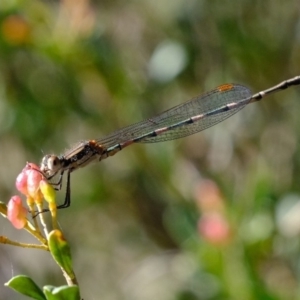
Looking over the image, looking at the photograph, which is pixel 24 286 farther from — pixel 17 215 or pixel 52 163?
pixel 52 163

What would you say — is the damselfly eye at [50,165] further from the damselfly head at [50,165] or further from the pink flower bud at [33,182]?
the pink flower bud at [33,182]

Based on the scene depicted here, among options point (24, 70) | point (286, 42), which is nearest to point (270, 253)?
point (286, 42)

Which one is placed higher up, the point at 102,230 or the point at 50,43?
the point at 50,43

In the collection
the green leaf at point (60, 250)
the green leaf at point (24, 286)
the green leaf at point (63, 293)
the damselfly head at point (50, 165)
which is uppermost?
the damselfly head at point (50, 165)

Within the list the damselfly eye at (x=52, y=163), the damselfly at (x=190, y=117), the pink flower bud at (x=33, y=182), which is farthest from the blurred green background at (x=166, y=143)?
the pink flower bud at (x=33, y=182)

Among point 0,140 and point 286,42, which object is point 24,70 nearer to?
point 0,140

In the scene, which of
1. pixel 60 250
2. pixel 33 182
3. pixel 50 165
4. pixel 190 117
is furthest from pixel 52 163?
pixel 190 117
